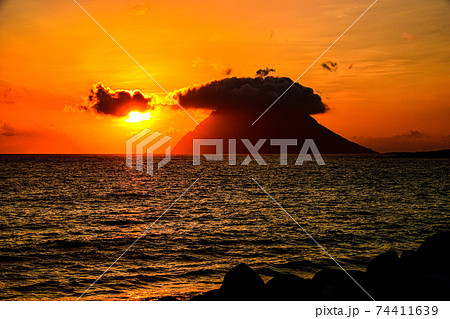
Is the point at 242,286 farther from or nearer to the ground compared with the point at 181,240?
farther from the ground

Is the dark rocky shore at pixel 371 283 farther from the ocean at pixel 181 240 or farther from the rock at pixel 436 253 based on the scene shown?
the ocean at pixel 181 240

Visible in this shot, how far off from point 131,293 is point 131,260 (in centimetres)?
462

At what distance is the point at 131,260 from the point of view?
18906 mm

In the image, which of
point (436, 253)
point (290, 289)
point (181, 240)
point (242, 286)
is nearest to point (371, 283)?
point (290, 289)

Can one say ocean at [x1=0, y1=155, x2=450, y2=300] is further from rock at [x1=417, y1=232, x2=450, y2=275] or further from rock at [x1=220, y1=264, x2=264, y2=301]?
rock at [x1=417, y1=232, x2=450, y2=275]

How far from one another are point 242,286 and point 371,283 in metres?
3.55

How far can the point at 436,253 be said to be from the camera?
12680 millimetres

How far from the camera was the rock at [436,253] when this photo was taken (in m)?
12.3

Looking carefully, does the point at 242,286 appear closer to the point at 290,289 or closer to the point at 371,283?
the point at 290,289

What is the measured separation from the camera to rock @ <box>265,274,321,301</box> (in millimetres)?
10883

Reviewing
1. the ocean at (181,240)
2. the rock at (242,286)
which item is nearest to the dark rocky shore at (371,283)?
the rock at (242,286)

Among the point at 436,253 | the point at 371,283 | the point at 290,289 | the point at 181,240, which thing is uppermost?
the point at 436,253

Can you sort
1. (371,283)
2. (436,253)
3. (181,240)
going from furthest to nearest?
(181,240), (436,253), (371,283)

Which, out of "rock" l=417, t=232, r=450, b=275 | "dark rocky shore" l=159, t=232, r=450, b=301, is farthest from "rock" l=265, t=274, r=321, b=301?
"rock" l=417, t=232, r=450, b=275
